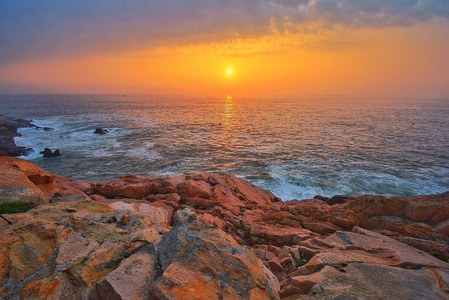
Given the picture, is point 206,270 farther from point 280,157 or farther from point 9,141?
point 9,141

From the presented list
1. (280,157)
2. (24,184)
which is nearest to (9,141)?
(24,184)

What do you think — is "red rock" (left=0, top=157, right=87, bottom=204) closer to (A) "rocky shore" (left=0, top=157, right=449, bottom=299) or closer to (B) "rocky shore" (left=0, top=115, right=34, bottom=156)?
(A) "rocky shore" (left=0, top=157, right=449, bottom=299)

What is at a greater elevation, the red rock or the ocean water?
the red rock

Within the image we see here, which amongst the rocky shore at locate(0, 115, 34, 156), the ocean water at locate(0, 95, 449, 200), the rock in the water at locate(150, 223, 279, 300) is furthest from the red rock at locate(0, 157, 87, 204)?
the rocky shore at locate(0, 115, 34, 156)

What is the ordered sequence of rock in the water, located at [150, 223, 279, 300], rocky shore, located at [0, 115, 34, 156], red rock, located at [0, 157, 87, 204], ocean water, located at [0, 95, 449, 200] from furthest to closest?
rocky shore, located at [0, 115, 34, 156] < ocean water, located at [0, 95, 449, 200] < red rock, located at [0, 157, 87, 204] < rock in the water, located at [150, 223, 279, 300]

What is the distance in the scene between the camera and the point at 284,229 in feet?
49.1

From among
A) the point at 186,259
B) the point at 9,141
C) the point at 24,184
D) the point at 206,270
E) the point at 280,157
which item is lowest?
the point at 280,157

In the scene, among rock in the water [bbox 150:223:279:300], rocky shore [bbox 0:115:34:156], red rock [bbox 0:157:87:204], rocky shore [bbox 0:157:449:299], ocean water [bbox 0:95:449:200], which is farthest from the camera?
rocky shore [bbox 0:115:34:156]

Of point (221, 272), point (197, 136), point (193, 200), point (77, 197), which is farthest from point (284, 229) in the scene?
point (197, 136)

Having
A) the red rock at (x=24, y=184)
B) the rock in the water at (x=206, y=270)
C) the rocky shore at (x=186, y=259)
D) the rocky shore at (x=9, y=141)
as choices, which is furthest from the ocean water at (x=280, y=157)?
the rock in the water at (x=206, y=270)

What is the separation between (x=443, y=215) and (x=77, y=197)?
20523 millimetres

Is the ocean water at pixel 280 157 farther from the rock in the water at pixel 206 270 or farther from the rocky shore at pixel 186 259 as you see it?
the rock in the water at pixel 206 270

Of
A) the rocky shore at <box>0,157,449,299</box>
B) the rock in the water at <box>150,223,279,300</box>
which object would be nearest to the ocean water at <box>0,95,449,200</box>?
the rocky shore at <box>0,157,449,299</box>

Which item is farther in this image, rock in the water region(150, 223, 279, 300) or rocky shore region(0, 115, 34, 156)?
rocky shore region(0, 115, 34, 156)
